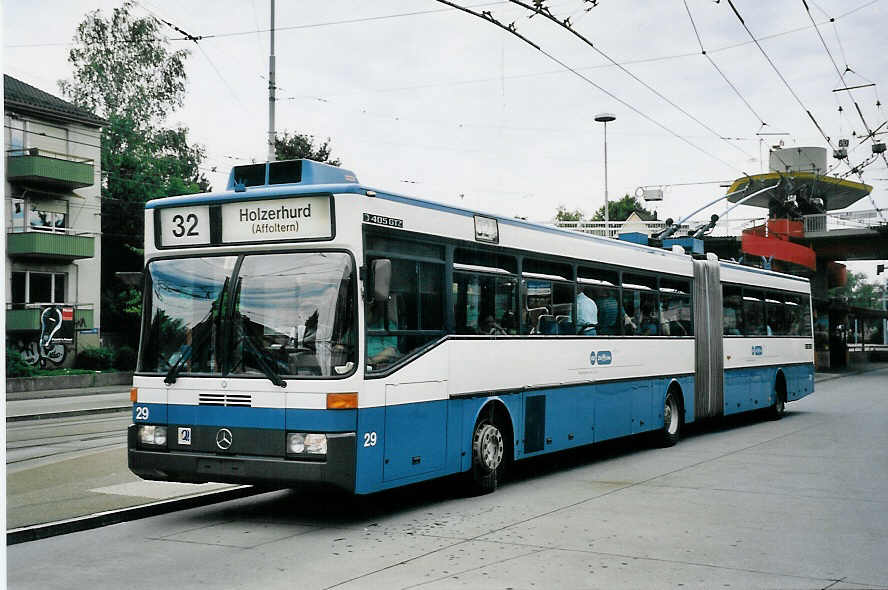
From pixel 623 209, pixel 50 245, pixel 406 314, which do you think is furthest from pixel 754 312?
pixel 623 209

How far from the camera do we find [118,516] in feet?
29.2

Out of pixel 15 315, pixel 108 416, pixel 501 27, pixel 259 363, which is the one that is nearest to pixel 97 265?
pixel 15 315

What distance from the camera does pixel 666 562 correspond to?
716 cm

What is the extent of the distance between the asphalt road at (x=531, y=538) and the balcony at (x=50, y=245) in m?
34.0

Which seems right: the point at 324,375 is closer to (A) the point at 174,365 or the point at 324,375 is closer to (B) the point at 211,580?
(A) the point at 174,365

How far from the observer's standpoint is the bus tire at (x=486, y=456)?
33.9ft

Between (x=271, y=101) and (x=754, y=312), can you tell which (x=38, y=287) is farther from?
(x=754, y=312)

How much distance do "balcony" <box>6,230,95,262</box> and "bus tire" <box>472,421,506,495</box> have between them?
34.1m

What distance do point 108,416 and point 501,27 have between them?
45.9 ft

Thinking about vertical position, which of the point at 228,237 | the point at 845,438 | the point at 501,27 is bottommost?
the point at 845,438

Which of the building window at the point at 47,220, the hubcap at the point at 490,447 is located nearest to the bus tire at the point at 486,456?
the hubcap at the point at 490,447

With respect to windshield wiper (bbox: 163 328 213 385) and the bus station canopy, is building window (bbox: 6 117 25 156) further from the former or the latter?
the bus station canopy

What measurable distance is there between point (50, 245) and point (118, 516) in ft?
117

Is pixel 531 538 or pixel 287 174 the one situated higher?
pixel 287 174
